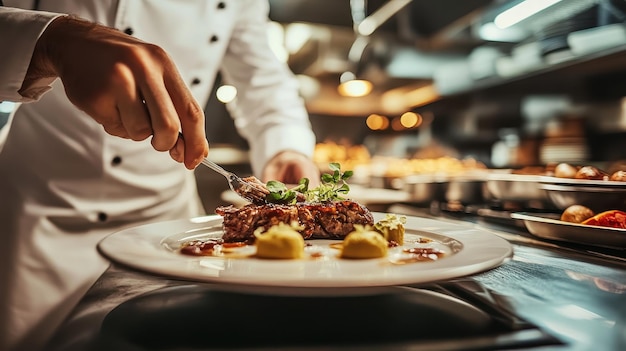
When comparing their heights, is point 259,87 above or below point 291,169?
above

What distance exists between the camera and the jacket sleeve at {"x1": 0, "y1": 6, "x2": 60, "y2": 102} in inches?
34.3

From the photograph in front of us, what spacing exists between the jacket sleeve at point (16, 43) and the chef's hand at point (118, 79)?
2 cm

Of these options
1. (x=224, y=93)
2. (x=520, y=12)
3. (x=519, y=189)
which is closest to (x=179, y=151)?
(x=519, y=189)

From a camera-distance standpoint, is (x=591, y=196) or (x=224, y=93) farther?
(x=224, y=93)

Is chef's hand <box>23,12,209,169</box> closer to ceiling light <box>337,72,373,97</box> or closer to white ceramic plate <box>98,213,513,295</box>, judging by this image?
white ceramic plate <box>98,213,513,295</box>

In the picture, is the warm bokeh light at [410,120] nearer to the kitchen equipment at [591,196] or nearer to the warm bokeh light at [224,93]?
the warm bokeh light at [224,93]

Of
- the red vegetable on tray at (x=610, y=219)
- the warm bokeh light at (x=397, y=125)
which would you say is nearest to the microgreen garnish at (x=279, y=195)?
the red vegetable on tray at (x=610, y=219)

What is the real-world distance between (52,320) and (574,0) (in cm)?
190

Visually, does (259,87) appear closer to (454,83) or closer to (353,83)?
(454,83)

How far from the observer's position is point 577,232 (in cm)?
96

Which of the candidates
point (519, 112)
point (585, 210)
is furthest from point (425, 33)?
point (585, 210)

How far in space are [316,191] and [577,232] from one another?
0.65 meters

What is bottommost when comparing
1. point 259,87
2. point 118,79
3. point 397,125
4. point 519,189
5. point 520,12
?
point 519,189

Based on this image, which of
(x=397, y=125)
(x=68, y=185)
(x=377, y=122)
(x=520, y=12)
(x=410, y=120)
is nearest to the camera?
(x=68, y=185)
